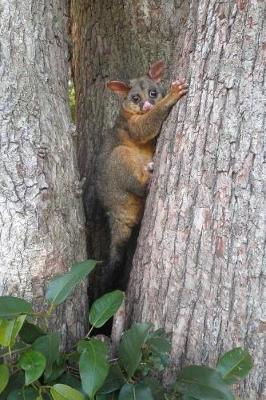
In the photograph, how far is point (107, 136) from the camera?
4199mm

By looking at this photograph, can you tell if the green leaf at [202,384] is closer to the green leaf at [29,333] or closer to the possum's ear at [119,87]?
the green leaf at [29,333]

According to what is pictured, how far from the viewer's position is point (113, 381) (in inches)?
93.0

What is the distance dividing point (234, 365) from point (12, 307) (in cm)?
102

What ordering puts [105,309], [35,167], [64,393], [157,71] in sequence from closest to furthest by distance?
[64,393], [105,309], [35,167], [157,71]

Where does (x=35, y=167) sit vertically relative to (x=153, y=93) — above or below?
below

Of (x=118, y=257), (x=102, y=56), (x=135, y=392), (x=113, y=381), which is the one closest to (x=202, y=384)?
(x=135, y=392)

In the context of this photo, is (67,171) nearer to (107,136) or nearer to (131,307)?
(131,307)

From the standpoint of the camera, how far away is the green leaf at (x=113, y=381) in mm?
2334

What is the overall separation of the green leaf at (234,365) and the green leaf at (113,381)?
1.48 ft

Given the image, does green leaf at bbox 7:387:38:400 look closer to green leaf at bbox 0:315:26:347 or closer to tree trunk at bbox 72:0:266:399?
green leaf at bbox 0:315:26:347

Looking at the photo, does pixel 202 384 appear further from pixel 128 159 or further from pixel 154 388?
pixel 128 159

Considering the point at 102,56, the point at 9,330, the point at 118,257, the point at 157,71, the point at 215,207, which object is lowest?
the point at 9,330

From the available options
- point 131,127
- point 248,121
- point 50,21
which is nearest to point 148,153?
point 131,127

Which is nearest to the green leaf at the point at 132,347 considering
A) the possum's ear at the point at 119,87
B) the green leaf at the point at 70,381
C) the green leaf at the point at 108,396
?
the green leaf at the point at 108,396
